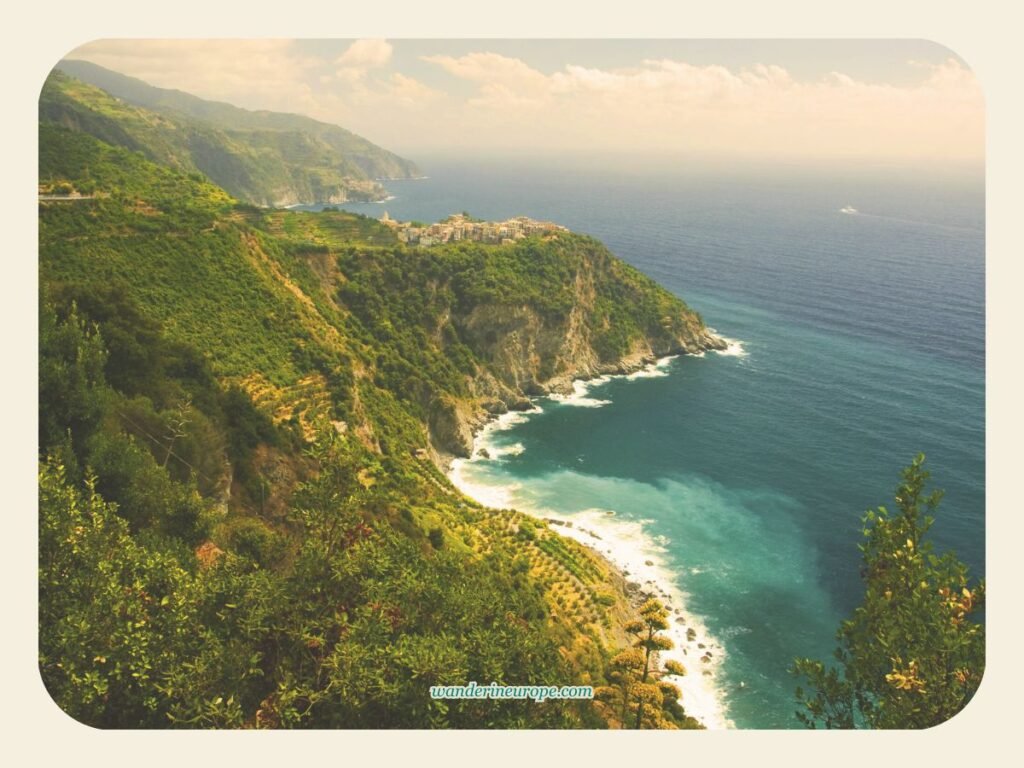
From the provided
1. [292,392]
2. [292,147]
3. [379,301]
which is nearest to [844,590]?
[292,392]

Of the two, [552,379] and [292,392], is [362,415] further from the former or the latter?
[552,379]

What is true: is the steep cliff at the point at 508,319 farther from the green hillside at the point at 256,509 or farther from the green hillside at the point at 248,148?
the green hillside at the point at 248,148

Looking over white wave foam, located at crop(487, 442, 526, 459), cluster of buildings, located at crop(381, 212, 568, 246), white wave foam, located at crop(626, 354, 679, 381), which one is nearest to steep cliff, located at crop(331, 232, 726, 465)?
white wave foam, located at crop(626, 354, 679, 381)

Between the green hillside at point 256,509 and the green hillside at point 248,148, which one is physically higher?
the green hillside at point 248,148

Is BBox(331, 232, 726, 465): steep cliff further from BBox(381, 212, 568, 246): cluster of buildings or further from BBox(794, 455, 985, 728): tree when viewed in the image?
BBox(794, 455, 985, 728): tree

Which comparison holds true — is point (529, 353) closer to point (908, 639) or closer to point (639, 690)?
point (639, 690)
